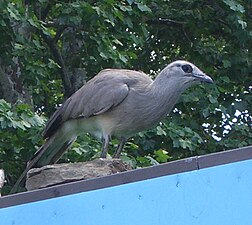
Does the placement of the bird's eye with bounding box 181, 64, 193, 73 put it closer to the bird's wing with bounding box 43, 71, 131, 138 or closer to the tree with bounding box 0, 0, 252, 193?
the bird's wing with bounding box 43, 71, 131, 138

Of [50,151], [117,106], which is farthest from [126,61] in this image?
[117,106]

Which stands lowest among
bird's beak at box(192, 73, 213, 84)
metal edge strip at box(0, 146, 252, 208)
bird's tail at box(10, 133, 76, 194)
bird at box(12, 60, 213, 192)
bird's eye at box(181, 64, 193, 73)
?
bird's tail at box(10, 133, 76, 194)

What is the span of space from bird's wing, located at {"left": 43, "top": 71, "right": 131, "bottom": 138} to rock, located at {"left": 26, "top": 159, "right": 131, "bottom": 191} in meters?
1.34

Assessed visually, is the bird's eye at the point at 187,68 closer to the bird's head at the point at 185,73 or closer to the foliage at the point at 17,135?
the bird's head at the point at 185,73

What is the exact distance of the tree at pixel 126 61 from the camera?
852cm

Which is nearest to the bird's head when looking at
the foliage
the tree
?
the tree

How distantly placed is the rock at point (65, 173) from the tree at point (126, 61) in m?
2.87

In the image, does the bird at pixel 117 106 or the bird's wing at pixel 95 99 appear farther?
the bird's wing at pixel 95 99

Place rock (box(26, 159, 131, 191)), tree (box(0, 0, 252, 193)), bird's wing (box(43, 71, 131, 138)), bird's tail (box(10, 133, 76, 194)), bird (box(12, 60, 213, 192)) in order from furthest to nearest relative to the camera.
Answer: tree (box(0, 0, 252, 193)) → bird's tail (box(10, 133, 76, 194)) → bird's wing (box(43, 71, 131, 138)) → bird (box(12, 60, 213, 192)) → rock (box(26, 159, 131, 191))

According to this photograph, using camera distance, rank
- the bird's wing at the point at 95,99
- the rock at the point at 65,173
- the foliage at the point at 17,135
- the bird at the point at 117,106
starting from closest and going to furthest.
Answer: the rock at the point at 65,173 → the bird at the point at 117,106 → the bird's wing at the point at 95,99 → the foliage at the point at 17,135

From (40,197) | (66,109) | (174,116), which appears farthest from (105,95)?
(174,116)

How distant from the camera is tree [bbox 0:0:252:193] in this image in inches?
336

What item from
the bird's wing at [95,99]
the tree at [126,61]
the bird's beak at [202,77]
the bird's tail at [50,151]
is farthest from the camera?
the tree at [126,61]

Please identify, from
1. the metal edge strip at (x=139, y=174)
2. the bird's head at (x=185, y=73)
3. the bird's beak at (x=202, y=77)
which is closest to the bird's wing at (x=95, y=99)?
the bird's head at (x=185, y=73)
